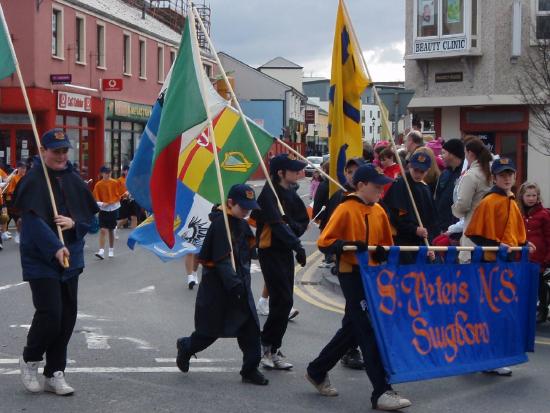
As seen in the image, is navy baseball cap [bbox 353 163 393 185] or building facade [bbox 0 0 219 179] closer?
navy baseball cap [bbox 353 163 393 185]

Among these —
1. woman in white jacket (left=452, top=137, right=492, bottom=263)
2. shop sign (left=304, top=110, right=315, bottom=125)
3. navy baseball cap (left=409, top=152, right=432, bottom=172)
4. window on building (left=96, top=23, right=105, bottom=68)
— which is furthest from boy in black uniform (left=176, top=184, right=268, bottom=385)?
shop sign (left=304, top=110, right=315, bottom=125)

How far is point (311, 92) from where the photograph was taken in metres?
126

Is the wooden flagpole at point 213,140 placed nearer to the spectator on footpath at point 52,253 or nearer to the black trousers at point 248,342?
the black trousers at point 248,342

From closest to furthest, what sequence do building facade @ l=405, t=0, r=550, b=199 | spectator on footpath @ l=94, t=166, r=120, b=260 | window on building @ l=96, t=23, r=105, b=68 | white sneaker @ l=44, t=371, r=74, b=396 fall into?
white sneaker @ l=44, t=371, r=74, b=396 → spectator on footpath @ l=94, t=166, r=120, b=260 → building facade @ l=405, t=0, r=550, b=199 → window on building @ l=96, t=23, r=105, b=68

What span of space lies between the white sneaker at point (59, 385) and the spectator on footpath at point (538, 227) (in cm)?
514

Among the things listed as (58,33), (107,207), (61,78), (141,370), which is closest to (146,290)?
(107,207)

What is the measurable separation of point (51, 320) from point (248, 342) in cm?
154

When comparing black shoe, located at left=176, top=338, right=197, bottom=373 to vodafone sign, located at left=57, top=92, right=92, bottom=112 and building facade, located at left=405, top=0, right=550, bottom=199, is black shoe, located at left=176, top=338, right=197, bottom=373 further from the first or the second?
vodafone sign, located at left=57, top=92, right=92, bottom=112

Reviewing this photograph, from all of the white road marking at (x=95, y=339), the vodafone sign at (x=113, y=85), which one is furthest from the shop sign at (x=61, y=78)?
the white road marking at (x=95, y=339)

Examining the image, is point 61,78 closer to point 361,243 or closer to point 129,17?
point 129,17

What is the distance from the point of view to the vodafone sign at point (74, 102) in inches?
1318

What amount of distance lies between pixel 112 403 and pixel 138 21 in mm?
37250

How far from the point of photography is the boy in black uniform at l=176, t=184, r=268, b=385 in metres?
7.34

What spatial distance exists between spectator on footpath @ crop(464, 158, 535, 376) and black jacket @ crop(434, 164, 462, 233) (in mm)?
2189
